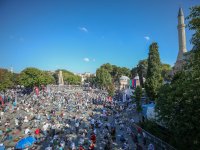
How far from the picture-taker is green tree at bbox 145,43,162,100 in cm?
2784

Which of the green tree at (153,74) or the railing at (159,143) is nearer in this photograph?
the railing at (159,143)

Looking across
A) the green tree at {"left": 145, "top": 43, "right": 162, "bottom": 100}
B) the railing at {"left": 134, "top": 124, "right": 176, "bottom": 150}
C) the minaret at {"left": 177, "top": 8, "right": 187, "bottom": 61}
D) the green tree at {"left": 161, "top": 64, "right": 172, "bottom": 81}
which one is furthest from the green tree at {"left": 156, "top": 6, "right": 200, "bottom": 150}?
the minaret at {"left": 177, "top": 8, "right": 187, "bottom": 61}

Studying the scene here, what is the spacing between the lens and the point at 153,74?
2842 centimetres

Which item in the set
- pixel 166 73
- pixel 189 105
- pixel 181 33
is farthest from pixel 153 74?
pixel 166 73

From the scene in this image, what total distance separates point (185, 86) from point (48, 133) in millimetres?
16376

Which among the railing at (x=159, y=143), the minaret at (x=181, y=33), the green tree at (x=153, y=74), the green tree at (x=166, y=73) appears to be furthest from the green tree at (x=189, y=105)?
the minaret at (x=181, y=33)

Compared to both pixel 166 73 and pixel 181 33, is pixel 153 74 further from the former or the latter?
pixel 166 73

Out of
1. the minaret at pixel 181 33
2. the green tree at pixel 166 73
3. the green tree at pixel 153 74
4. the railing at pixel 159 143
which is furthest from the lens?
the minaret at pixel 181 33

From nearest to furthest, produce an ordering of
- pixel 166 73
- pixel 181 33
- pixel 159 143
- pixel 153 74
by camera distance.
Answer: pixel 159 143
pixel 153 74
pixel 181 33
pixel 166 73

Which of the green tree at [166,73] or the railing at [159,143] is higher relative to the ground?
the green tree at [166,73]

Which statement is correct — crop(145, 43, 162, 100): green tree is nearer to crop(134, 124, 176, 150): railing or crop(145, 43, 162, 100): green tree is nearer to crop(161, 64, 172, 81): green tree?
crop(161, 64, 172, 81): green tree

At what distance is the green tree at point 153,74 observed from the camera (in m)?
27.8

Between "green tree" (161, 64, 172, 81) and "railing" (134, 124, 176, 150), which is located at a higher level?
"green tree" (161, 64, 172, 81)

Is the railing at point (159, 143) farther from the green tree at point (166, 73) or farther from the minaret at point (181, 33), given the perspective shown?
the minaret at point (181, 33)
